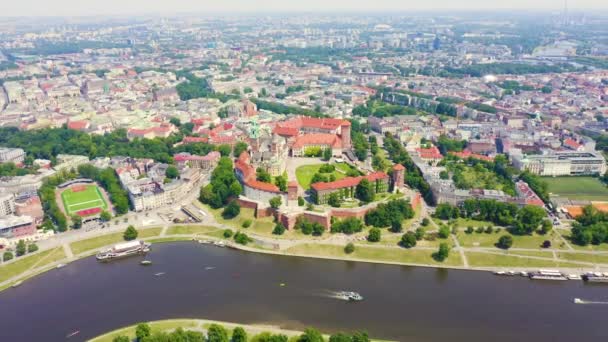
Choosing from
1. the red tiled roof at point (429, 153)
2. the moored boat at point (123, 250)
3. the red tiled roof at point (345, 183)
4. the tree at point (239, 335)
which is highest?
the red tiled roof at point (345, 183)

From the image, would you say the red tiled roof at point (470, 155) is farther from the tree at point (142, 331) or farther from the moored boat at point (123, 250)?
the tree at point (142, 331)


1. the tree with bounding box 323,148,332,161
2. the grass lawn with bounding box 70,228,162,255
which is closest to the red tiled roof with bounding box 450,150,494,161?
the tree with bounding box 323,148,332,161

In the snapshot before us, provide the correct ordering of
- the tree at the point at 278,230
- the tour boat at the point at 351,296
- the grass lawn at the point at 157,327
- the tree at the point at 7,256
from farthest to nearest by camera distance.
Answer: the tree at the point at 278,230 < the tree at the point at 7,256 < the tour boat at the point at 351,296 < the grass lawn at the point at 157,327

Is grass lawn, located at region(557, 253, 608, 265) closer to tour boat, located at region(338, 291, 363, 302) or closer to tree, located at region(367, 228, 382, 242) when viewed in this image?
tree, located at region(367, 228, 382, 242)

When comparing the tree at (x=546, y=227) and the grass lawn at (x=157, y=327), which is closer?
the grass lawn at (x=157, y=327)

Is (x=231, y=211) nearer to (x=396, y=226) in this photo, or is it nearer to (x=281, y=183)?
(x=281, y=183)

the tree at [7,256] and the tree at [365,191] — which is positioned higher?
the tree at [365,191]

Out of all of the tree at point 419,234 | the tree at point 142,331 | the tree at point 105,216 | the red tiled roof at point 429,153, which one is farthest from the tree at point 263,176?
the tree at point 142,331
